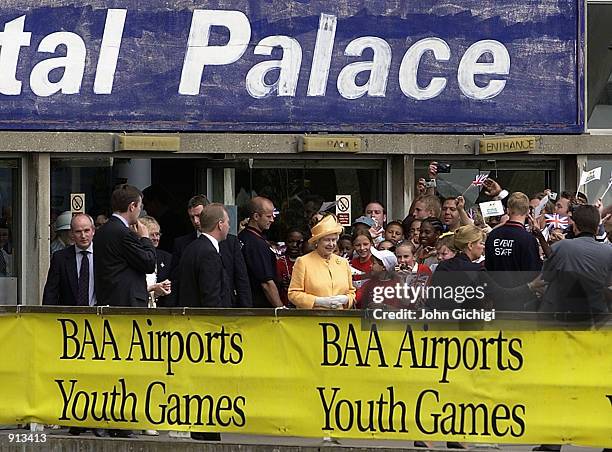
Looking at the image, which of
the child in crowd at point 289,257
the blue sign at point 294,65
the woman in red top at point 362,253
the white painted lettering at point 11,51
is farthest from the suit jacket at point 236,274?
the white painted lettering at point 11,51

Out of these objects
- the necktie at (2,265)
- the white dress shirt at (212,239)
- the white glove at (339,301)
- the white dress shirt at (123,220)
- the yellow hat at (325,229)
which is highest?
the white dress shirt at (123,220)

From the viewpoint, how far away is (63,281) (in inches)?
480

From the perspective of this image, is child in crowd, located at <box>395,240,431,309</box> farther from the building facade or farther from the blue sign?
Result: the blue sign

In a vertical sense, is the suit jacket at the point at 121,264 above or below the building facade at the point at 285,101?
below

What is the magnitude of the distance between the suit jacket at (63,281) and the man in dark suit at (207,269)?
1272 millimetres

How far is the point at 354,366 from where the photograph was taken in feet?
33.3

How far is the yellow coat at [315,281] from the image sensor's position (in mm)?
11641

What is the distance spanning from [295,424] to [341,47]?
796cm

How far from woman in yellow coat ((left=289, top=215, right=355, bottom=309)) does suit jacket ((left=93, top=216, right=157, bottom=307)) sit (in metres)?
1.25

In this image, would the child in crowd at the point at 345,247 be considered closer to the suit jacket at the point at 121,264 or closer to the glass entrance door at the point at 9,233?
the suit jacket at the point at 121,264

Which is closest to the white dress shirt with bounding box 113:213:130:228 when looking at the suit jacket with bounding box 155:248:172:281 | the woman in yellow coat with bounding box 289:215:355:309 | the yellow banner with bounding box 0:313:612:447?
the yellow banner with bounding box 0:313:612:447

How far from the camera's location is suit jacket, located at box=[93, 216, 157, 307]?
36.2 feet

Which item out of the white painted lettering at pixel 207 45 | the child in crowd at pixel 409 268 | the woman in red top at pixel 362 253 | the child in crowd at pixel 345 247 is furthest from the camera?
the white painted lettering at pixel 207 45

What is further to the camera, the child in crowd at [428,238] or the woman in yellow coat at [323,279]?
the child in crowd at [428,238]
